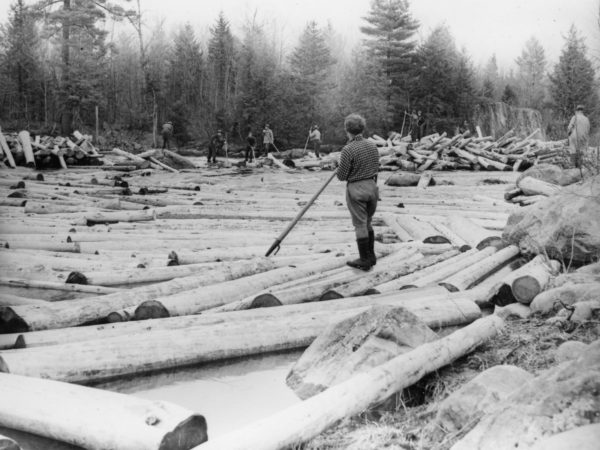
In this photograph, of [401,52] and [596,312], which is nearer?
[596,312]

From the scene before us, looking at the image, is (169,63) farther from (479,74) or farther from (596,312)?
(596,312)

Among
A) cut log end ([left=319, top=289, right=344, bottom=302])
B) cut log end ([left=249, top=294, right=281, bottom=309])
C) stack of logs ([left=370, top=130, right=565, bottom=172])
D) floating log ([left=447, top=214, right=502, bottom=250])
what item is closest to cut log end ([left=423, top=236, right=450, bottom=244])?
floating log ([left=447, top=214, right=502, bottom=250])

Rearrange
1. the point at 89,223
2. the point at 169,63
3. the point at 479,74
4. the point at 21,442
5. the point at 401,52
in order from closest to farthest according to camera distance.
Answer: the point at 21,442, the point at 89,223, the point at 401,52, the point at 479,74, the point at 169,63

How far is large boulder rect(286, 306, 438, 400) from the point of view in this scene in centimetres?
357

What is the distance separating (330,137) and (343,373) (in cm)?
2909

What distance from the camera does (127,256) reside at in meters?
7.00

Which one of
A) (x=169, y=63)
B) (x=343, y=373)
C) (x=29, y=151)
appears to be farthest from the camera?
(x=169, y=63)

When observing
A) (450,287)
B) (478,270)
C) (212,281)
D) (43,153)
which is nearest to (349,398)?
(450,287)

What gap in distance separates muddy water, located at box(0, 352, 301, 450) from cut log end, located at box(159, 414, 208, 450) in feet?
2.03

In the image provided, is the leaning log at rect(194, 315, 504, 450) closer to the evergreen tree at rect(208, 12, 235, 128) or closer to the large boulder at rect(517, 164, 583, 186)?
the large boulder at rect(517, 164, 583, 186)

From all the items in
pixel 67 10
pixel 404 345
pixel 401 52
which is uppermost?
pixel 67 10

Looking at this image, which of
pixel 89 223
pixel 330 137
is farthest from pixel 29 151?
pixel 330 137

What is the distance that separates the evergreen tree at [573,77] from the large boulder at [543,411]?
10809mm

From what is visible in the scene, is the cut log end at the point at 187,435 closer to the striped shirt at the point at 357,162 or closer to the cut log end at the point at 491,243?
the striped shirt at the point at 357,162
